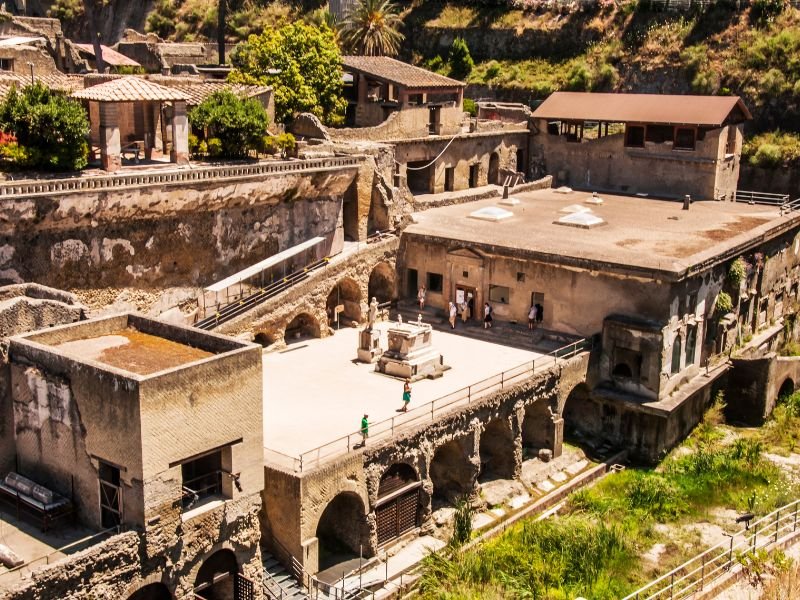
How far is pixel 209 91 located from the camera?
49062mm

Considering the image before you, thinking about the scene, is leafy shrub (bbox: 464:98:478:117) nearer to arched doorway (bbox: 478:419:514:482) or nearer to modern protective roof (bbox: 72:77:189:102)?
modern protective roof (bbox: 72:77:189:102)

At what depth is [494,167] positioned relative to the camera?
62781mm

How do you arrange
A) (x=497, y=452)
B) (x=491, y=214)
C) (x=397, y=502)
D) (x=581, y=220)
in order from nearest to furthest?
(x=397, y=502), (x=497, y=452), (x=581, y=220), (x=491, y=214)

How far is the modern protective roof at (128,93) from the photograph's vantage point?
3958 centimetres

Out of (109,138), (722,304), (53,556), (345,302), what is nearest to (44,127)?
(109,138)

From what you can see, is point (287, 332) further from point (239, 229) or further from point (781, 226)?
point (781, 226)

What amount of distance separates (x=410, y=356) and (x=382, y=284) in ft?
30.1

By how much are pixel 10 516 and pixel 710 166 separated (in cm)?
4188

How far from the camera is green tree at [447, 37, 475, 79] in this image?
7950 cm

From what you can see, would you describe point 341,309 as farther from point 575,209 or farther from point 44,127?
point 575,209

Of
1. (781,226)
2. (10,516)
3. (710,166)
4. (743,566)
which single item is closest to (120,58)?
(710,166)

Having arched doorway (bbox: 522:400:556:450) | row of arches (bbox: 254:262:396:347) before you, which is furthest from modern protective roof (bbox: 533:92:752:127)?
arched doorway (bbox: 522:400:556:450)

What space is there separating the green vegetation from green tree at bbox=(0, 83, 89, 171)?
19624 millimetres

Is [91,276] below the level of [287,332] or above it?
above
